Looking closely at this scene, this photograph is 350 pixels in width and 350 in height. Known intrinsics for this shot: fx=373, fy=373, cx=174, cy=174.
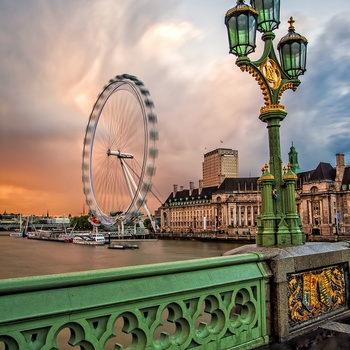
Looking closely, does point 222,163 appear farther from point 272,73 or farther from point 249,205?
point 272,73

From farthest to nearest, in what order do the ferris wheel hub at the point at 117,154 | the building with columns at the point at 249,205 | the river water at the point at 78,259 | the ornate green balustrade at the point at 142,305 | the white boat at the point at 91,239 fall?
the building with columns at the point at 249,205 → the white boat at the point at 91,239 → the ferris wheel hub at the point at 117,154 → the river water at the point at 78,259 → the ornate green balustrade at the point at 142,305

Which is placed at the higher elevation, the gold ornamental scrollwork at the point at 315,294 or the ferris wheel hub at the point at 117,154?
the ferris wheel hub at the point at 117,154

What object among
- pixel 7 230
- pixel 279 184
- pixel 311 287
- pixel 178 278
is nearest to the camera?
pixel 178 278

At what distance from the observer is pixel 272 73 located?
21.4 ft

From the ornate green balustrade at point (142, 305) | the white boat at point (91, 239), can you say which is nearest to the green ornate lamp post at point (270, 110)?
the ornate green balustrade at point (142, 305)

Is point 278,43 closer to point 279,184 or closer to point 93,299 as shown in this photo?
point 279,184

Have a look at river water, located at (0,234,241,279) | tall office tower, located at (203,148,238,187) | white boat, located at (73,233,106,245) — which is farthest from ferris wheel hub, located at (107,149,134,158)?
tall office tower, located at (203,148,238,187)

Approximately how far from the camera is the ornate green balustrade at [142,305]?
254 cm

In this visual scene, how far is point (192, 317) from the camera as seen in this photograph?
3498 mm

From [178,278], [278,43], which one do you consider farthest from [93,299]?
[278,43]

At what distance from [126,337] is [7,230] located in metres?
205

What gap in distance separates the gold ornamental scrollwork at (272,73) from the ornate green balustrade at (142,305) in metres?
3.38

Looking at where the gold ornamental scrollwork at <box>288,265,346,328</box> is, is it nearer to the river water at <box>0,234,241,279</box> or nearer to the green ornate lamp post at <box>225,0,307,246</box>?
the green ornate lamp post at <box>225,0,307,246</box>

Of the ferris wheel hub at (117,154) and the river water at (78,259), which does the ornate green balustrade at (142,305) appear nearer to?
the river water at (78,259)
